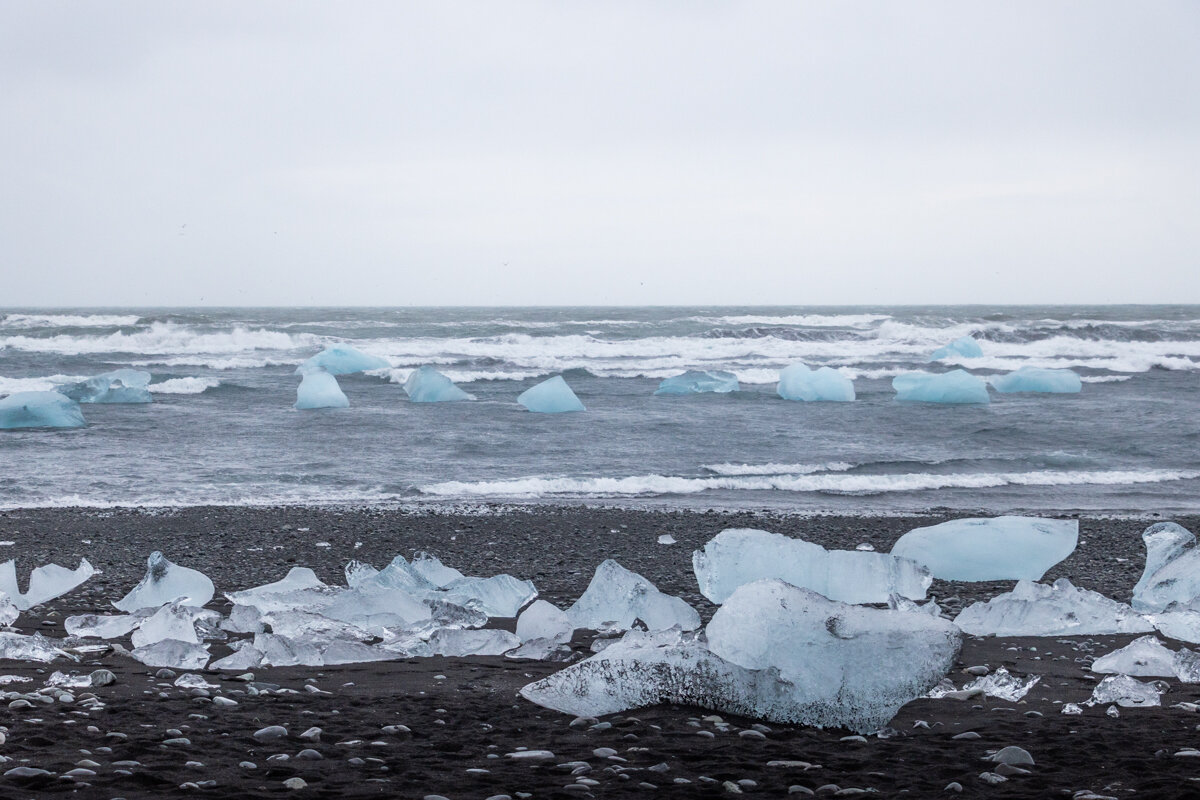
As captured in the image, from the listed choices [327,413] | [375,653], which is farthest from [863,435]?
[375,653]

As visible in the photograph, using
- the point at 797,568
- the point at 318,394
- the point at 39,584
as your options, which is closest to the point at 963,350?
the point at 318,394

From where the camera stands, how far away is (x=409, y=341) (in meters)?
30.3

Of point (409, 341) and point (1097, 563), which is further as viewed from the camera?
point (409, 341)

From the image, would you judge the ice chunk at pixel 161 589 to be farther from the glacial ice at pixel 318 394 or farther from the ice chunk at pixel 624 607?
the glacial ice at pixel 318 394

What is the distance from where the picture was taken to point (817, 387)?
16.2 meters

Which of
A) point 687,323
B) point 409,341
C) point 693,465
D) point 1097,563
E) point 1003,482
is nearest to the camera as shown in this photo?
point 1097,563

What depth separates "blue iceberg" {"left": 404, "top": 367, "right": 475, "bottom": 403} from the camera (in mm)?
15703

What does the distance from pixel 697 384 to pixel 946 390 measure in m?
4.14

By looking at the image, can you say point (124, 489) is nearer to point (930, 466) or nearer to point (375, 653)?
point (375, 653)

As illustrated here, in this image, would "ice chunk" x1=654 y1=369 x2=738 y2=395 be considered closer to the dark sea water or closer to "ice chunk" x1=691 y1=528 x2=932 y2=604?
the dark sea water

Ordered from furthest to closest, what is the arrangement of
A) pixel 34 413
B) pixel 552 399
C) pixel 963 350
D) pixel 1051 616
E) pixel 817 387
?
pixel 963 350 → pixel 817 387 → pixel 552 399 → pixel 34 413 → pixel 1051 616

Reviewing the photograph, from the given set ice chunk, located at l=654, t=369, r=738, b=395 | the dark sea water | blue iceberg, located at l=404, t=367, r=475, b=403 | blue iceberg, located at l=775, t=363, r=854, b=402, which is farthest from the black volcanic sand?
ice chunk, located at l=654, t=369, r=738, b=395

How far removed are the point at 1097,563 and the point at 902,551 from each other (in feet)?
4.45

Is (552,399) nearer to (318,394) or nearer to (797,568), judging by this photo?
(318,394)
